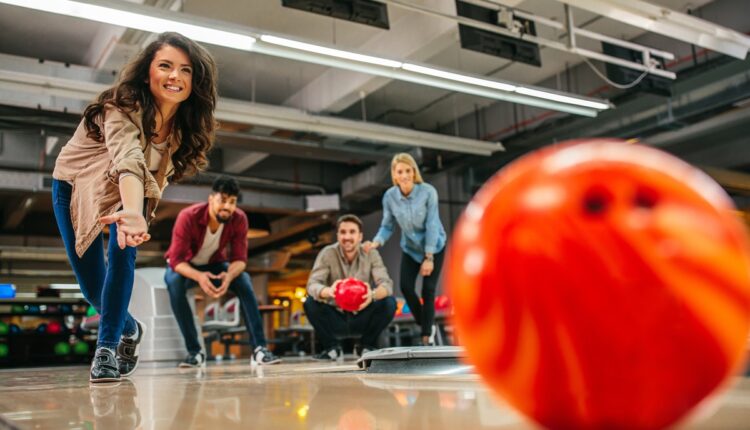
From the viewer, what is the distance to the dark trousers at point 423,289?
14.7 ft

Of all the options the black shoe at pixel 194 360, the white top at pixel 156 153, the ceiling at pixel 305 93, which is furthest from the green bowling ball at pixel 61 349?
the white top at pixel 156 153

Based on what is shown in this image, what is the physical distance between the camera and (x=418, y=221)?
4.45 metres

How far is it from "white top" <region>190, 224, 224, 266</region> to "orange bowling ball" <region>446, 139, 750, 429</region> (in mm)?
3907

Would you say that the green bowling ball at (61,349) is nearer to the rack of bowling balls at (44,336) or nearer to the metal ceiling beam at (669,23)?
the rack of bowling balls at (44,336)

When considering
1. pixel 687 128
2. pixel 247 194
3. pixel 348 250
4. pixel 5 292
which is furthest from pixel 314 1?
pixel 5 292

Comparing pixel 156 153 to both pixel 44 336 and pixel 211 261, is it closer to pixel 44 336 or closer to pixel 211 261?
pixel 211 261

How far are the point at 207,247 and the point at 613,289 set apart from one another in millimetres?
4055

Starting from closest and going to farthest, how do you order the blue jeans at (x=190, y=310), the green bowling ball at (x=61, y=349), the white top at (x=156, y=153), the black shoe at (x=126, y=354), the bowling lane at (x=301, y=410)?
the bowling lane at (x=301, y=410)
the white top at (x=156, y=153)
the black shoe at (x=126, y=354)
the blue jeans at (x=190, y=310)
the green bowling ball at (x=61, y=349)

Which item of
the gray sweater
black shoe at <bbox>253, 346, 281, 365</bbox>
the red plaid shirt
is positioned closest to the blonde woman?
the gray sweater

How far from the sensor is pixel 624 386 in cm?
54

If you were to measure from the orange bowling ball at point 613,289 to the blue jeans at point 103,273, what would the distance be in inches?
75.8

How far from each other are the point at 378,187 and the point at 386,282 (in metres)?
6.50

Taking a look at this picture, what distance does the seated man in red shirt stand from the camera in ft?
14.0

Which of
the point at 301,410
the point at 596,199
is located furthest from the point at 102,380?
the point at 596,199
